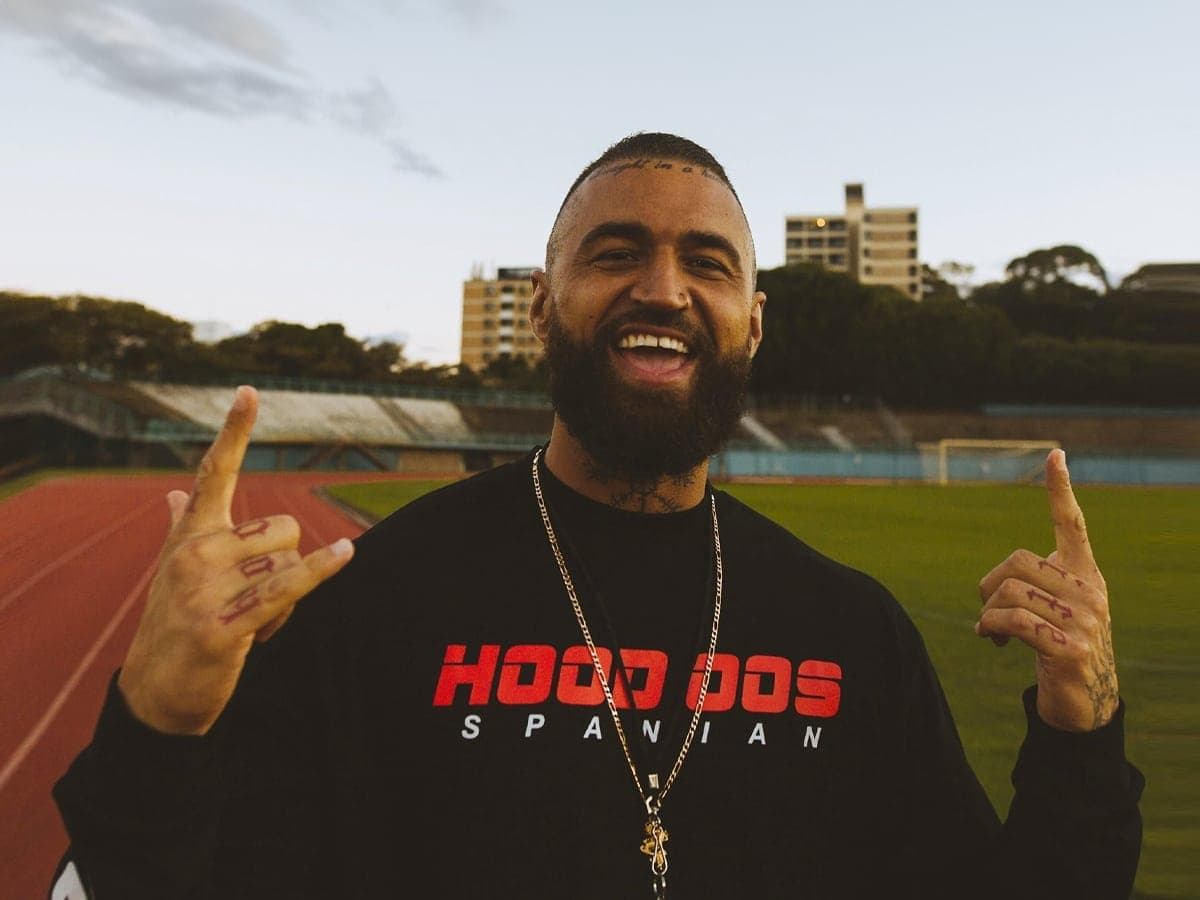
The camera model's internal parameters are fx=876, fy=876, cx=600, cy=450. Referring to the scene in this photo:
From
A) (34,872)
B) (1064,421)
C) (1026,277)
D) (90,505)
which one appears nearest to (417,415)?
(90,505)

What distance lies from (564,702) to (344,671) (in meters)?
0.38

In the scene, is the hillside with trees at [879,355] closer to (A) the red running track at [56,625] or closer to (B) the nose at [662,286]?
(A) the red running track at [56,625]

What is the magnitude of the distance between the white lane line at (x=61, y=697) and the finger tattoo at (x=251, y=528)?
5.18 m

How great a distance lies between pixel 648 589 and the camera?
169 centimetres

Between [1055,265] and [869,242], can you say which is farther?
A: [869,242]

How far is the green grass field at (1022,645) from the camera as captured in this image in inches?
183

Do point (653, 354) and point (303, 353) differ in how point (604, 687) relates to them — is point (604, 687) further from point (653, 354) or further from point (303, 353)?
point (303, 353)

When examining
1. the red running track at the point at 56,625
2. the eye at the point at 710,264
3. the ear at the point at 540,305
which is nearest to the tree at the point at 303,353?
the red running track at the point at 56,625

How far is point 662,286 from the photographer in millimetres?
1695

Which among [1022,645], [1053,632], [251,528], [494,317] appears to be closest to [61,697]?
[251,528]

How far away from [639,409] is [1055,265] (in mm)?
93967

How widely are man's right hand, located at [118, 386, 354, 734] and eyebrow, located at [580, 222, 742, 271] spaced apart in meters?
0.75

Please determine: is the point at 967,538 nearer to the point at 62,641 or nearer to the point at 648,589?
the point at 62,641

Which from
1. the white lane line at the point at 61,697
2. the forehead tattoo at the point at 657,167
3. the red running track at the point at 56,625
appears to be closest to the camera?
the forehead tattoo at the point at 657,167
